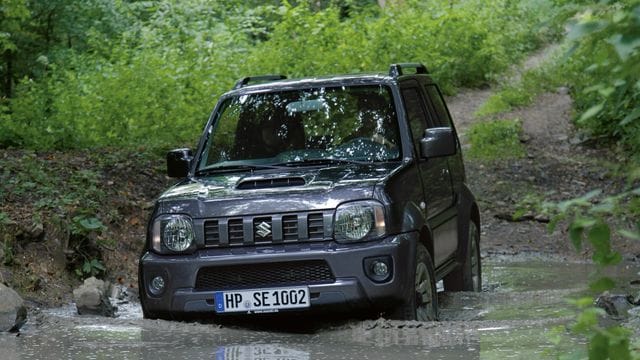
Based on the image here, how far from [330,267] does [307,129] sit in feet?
5.12

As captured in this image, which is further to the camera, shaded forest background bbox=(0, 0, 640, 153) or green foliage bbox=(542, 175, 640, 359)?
shaded forest background bbox=(0, 0, 640, 153)

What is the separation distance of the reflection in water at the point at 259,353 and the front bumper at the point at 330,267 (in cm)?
44

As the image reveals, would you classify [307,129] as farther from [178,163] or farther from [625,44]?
[625,44]

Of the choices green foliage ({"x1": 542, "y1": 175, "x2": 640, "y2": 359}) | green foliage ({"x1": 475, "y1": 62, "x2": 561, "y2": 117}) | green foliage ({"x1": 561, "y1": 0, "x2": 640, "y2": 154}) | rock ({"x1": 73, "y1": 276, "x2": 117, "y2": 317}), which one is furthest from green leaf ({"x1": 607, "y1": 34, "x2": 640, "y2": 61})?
green foliage ({"x1": 475, "y1": 62, "x2": 561, "y2": 117})

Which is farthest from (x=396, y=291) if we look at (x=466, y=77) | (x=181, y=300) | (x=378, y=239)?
(x=466, y=77)

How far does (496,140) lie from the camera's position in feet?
67.8

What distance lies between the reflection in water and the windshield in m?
1.66

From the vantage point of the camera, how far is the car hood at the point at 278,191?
7.82 m

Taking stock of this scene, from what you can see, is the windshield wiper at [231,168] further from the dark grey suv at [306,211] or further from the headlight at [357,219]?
the headlight at [357,219]

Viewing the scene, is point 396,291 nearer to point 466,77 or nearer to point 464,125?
point 464,125

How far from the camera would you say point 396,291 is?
7.75m

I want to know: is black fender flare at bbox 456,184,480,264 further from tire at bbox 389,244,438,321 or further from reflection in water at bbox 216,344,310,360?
reflection in water at bbox 216,344,310,360

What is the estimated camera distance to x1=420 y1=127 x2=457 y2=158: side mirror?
28.6 ft

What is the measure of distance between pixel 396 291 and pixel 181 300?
1.40 metres
